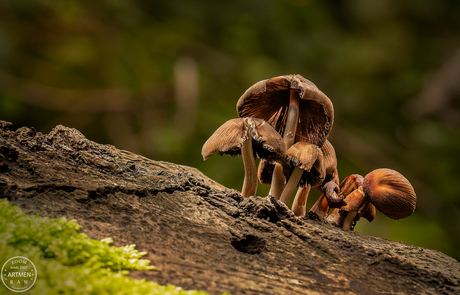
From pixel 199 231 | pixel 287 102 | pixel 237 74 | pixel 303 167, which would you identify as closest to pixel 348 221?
pixel 303 167

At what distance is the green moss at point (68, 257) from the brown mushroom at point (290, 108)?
1.07 m

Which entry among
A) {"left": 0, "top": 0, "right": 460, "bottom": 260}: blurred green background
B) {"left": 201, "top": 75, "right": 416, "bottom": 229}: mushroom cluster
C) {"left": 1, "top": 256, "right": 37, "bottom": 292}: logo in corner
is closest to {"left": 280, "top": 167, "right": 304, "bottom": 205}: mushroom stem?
{"left": 201, "top": 75, "right": 416, "bottom": 229}: mushroom cluster

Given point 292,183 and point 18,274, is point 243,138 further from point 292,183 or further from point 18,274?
point 18,274

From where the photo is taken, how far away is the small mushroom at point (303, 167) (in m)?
1.54

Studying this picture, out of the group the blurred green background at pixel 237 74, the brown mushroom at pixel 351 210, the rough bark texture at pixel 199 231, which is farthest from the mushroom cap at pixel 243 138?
the blurred green background at pixel 237 74

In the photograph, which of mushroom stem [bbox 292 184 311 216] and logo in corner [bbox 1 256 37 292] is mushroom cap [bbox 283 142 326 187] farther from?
logo in corner [bbox 1 256 37 292]

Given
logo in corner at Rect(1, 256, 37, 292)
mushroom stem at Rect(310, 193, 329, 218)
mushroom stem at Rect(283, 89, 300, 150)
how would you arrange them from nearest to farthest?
logo in corner at Rect(1, 256, 37, 292) → mushroom stem at Rect(283, 89, 300, 150) → mushroom stem at Rect(310, 193, 329, 218)

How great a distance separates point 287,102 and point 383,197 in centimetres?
84

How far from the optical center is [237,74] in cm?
339

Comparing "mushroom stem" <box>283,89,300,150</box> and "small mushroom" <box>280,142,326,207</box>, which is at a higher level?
"mushroom stem" <box>283,89,300,150</box>

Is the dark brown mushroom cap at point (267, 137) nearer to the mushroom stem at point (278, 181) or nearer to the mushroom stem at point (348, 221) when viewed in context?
the mushroom stem at point (278, 181)

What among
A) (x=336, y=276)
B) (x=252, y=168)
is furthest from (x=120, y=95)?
(x=336, y=276)

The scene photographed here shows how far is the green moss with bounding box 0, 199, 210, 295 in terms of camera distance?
30.8 inches

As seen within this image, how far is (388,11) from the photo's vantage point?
3.75 m
